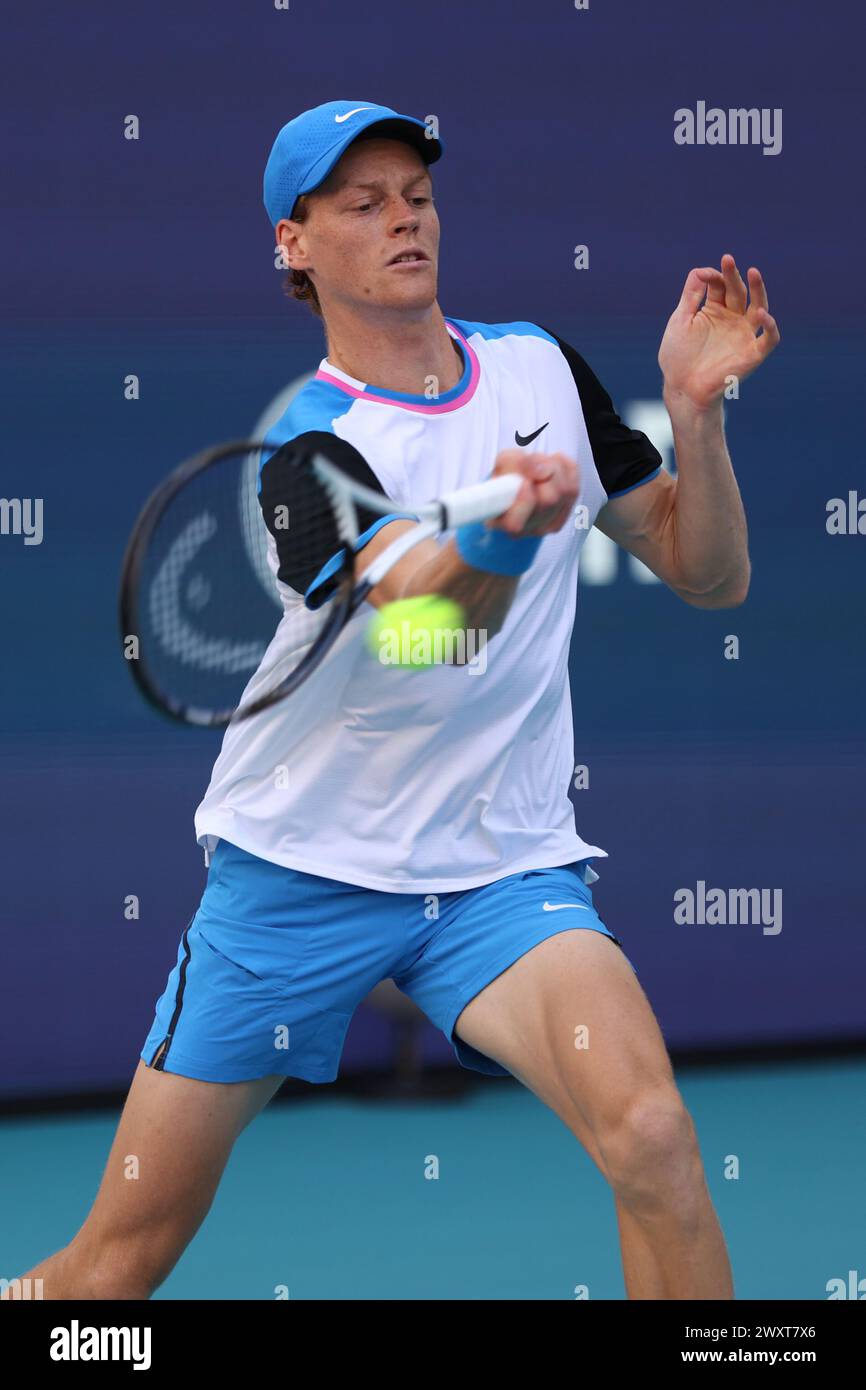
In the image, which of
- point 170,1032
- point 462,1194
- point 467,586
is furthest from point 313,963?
point 462,1194

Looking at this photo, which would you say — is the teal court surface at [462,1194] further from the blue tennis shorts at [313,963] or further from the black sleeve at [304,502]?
the black sleeve at [304,502]

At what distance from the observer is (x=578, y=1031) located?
218 centimetres

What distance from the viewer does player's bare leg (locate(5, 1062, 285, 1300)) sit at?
92.4 inches

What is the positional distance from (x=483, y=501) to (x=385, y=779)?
51 cm

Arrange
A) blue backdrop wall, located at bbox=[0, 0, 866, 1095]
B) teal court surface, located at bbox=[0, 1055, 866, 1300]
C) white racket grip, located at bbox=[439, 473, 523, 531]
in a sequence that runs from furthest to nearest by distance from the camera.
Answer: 1. blue backdrop wall, located at bbox=[0, 0, 866, 1095]
2. teal court surface, located at bbox=[0, 1055, 866, 1300]
3. white racket grip, located at bbox=[439, 473, 523, 531]

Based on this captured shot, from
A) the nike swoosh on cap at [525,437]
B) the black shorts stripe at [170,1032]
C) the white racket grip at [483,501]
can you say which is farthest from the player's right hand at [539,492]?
the black shorts stripe at [170,1032]

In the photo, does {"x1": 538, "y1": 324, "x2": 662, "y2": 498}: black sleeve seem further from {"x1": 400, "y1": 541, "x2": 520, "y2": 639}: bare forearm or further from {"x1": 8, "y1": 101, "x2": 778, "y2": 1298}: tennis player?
{"x1": 400, "y1": 541, "x2": 520, "y2": 639}: bare forearm

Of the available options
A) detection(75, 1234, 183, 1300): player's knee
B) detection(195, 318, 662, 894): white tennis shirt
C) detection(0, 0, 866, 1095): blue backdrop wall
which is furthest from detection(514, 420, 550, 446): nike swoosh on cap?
detection(0, 0, 866, 1095): blue backdrop wall

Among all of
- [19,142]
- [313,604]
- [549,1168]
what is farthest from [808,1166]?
[19,142]

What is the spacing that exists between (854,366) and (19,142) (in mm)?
1910

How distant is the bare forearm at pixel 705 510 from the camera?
8.09ft

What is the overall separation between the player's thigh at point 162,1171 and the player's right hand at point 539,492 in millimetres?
807

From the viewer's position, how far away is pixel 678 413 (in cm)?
247

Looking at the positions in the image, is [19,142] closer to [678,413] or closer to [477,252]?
[477,252]
